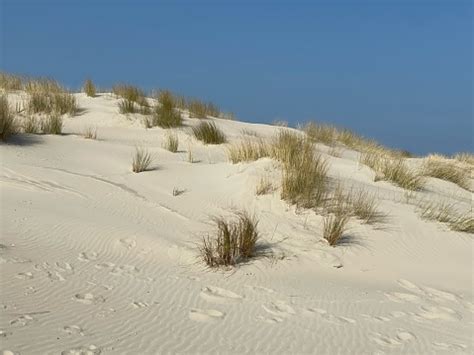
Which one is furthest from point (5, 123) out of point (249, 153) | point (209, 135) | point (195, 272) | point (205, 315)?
point (205, 315)

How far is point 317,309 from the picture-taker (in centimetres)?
371

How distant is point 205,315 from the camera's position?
3.38m

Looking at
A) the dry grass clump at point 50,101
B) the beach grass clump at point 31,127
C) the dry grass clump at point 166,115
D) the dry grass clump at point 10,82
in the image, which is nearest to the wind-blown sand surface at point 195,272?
the beach grass clump at point 31,127

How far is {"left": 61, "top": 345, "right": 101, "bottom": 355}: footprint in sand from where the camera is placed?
8.66 ft

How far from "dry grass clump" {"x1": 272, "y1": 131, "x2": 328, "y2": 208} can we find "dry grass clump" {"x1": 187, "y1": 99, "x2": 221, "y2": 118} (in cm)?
569

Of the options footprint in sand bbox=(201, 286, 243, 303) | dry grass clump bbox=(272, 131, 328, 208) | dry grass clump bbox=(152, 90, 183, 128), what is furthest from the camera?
dry grass clump bbox=(152, 90, 183, 128)

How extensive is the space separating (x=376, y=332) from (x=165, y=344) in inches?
55.9

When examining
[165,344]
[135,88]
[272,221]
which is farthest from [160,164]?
[135,88]

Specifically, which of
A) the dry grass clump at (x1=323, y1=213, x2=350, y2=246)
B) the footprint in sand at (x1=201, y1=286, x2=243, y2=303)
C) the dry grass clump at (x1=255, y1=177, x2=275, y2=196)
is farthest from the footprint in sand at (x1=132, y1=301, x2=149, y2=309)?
the dry grass clump at (x1=255, y1=177, x2=275, y2=196)

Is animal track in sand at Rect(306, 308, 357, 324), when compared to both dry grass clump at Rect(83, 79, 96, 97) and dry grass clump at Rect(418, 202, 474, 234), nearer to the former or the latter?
dry grass clump at Rect(418, 202, 474, 234)

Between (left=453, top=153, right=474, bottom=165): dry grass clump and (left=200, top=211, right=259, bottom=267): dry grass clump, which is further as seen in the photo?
(left=453, top=153, right=474, bottom=165): dry grass clump

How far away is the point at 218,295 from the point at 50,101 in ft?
28.5

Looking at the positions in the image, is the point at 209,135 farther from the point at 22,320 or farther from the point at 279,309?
the point at 22,320

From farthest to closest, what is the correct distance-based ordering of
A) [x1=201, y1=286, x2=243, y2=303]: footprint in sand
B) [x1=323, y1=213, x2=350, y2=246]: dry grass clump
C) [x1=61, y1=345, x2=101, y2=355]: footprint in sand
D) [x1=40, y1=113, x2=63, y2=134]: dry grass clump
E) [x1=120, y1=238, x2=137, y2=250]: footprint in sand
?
[x1=40, y1=113, x2=63, y2=134]: dry grass clump → [x1=323, y1=213, x2=350, y2=246]: dry grass clump → [x1=120, y1=238, x2=137, y2=250]: footprint in sand → [x1=201, y1=286, x2=243, y2=303]: footprint in sand → [x1=61, y1=345, x2=101, y2=355]: footprint in sand
